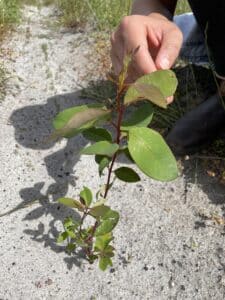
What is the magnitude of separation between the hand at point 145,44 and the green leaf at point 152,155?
289 mm

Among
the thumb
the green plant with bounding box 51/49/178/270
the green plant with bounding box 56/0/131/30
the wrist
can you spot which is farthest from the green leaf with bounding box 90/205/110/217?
the green plant with bounding box 56/0/131/30

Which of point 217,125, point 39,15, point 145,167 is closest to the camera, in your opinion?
point 145,167

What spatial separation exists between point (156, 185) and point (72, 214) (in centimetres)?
29

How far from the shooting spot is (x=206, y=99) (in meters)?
1.69

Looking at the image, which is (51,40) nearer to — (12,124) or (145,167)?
(12,124)

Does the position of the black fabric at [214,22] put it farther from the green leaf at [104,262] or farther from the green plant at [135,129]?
the green leaf at [104,262]

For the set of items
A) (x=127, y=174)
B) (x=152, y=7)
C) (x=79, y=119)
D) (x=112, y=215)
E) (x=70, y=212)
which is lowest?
(x=70, y=212)

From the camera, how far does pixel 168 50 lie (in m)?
1.12

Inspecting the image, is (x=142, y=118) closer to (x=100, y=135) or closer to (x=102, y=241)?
(x=100, y=135)

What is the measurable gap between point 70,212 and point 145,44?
52 centimetres

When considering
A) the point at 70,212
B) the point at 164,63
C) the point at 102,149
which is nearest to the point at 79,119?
the point at 102,149

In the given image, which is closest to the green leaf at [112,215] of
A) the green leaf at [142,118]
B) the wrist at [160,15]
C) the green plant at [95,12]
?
the green leaf at [142,118]

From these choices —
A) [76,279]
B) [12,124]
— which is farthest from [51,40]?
[76,279]

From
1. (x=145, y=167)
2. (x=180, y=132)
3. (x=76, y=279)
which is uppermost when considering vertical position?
(x=145, y=167)
